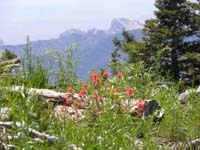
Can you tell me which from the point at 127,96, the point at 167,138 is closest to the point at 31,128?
the point at 127,96

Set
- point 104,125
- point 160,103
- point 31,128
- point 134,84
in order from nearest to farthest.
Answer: point 31,128 → point 104,125 → point 160,103 → point 134,84

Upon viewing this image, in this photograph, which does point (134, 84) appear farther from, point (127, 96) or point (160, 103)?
point (127, 96)

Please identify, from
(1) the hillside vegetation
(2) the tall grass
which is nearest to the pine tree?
(1) the hillside vegetation

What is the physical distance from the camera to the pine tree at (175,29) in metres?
46.6

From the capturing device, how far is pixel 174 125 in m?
7.29

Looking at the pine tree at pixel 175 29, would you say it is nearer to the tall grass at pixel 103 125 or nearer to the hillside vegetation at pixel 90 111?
the hillside vegetation at pixel 90 111

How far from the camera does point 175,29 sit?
156ft

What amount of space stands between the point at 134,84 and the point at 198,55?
35189mm

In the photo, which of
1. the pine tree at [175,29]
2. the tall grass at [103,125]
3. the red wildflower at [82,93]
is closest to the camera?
the tall grass at [103,125]

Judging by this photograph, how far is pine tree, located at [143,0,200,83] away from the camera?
46.6 metres

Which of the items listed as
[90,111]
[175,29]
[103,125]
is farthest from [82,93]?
[175,29]

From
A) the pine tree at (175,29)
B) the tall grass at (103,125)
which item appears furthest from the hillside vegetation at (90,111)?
the pine tree at (175,29)

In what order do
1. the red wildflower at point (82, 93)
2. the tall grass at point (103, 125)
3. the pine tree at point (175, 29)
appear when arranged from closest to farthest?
1. the tall grass at point (103, 125)
2. the red wildflower at point (82, 93)
3. the pine tree at point (175, 29)

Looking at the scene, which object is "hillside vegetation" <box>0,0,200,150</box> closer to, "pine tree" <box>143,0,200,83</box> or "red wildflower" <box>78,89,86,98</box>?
"red wildflower" <box>78,89,86,98</box>
